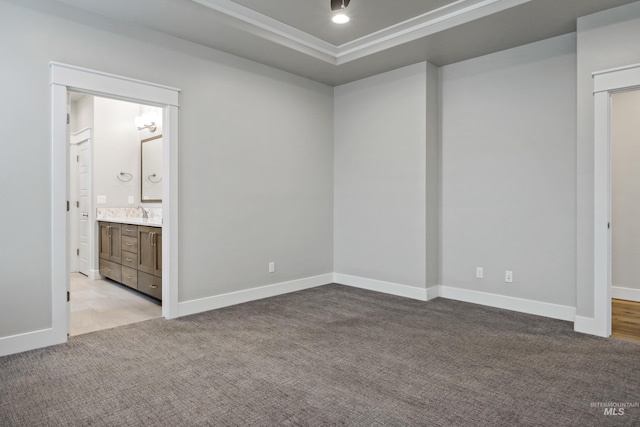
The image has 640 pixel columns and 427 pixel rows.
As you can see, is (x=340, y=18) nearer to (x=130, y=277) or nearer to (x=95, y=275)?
(x=130, y=277)

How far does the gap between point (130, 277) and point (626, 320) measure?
5491 mm

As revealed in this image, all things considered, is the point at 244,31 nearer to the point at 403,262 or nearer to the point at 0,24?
the point at 0,24

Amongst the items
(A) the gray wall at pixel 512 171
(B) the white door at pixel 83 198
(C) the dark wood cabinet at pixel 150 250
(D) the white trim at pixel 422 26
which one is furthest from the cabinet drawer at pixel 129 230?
(A) the gray wall at pixel 512 171

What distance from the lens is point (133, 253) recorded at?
15.9 ft

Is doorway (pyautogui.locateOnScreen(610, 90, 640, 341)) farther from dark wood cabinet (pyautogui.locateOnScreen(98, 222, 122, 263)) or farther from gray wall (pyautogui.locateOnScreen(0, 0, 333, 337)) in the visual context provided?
dark wood cabinet (pyautogui.locateOnScreen(98, 222, 122, 263))

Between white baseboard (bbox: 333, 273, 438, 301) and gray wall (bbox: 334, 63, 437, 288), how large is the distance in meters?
0.06

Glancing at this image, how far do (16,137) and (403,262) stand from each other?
3.96 metres


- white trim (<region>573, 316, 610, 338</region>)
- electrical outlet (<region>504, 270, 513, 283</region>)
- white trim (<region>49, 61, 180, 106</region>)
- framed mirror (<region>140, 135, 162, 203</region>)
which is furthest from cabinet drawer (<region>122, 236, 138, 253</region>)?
white trim (<region>573, 316, 610, 338</region>)

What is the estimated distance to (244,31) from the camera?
369 centimetres

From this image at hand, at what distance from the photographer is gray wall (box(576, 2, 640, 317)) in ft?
10.6

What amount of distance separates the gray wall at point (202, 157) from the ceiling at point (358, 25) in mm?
265

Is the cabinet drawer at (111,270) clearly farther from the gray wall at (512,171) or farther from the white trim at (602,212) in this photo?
the white trim at (602,212)

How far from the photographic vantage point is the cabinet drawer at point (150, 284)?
14.2 feet

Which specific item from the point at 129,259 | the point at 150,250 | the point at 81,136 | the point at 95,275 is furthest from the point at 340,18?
the point at 95,275
